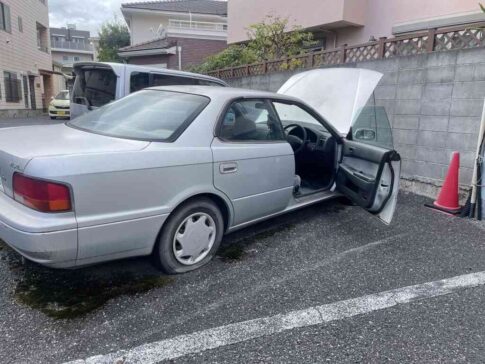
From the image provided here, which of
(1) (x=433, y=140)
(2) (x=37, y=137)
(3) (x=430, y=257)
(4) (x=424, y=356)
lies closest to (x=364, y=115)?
(1) (x=433, y=140)

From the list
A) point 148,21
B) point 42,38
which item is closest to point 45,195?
point 148,21

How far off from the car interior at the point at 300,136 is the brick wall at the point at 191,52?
14.5 meters

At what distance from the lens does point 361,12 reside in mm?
9820

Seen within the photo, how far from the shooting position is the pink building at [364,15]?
26.3 feet

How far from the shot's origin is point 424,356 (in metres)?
2.07

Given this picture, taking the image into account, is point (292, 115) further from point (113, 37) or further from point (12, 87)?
point (113, 37)

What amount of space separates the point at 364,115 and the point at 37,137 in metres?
3.38

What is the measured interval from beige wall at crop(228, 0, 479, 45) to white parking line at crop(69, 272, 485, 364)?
724cm

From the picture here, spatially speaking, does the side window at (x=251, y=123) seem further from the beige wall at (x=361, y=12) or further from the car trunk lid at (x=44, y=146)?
the beige wall at (x=361, y=12)

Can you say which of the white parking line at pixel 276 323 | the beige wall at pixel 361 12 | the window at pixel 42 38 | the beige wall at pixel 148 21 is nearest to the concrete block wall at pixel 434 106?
the white parking line at pixel 276 323

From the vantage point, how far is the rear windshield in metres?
5.46

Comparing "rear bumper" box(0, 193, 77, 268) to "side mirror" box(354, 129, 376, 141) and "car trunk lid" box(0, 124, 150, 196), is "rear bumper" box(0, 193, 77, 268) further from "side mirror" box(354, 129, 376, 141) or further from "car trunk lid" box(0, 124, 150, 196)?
"side mirror" box(354, 129, 376, 141)

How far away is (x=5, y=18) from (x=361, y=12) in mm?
16105

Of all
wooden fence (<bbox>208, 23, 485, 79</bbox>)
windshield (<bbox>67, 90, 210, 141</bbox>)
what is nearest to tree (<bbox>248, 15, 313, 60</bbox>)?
wooden fence (<bbox>208, 23, 485, 79</bbox>)
